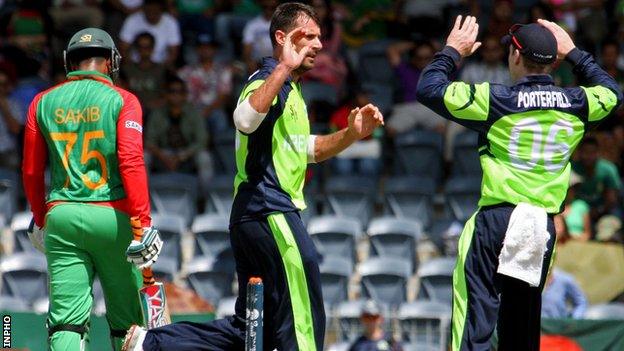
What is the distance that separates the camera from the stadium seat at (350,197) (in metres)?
14.7

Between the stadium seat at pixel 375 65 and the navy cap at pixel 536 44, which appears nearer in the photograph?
the navy cap at pixel 536 44

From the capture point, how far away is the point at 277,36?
7.57 m

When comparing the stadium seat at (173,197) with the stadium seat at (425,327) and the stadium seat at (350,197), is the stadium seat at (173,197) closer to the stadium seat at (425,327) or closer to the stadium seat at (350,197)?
the stadium seat at (350,197)

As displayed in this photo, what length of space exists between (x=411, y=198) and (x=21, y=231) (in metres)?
4.07

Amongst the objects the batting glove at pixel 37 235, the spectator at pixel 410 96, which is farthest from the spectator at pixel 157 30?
the batting glove at pixel 37 235

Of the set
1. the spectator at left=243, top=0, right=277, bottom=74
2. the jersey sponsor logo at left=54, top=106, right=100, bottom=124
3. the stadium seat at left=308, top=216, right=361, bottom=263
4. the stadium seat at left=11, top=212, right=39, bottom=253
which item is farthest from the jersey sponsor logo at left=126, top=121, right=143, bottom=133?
the spectator at left=243, top=0, right=277, bottom=74

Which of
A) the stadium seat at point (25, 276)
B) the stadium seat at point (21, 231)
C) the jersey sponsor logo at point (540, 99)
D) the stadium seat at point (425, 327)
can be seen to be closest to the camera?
the jersey sponsor logo at point (540, 99)

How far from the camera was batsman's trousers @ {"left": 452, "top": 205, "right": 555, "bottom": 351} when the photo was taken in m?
7.41

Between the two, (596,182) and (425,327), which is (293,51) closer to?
(425,327)

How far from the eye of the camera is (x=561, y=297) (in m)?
12.0

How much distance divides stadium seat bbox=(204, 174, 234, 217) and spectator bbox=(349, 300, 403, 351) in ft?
11.0

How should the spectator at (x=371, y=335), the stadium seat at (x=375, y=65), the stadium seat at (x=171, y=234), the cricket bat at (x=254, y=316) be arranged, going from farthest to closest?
the stadium seat at (x=375, y=65), the stadium seat at (x=171, y=234), the spectator at (x=371, y=335), the cricket bat at (x=254, y=316)

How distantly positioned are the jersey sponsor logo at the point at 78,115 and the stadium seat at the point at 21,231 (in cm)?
658

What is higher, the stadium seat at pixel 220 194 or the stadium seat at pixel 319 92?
the stadium seat at pixel 319 92
